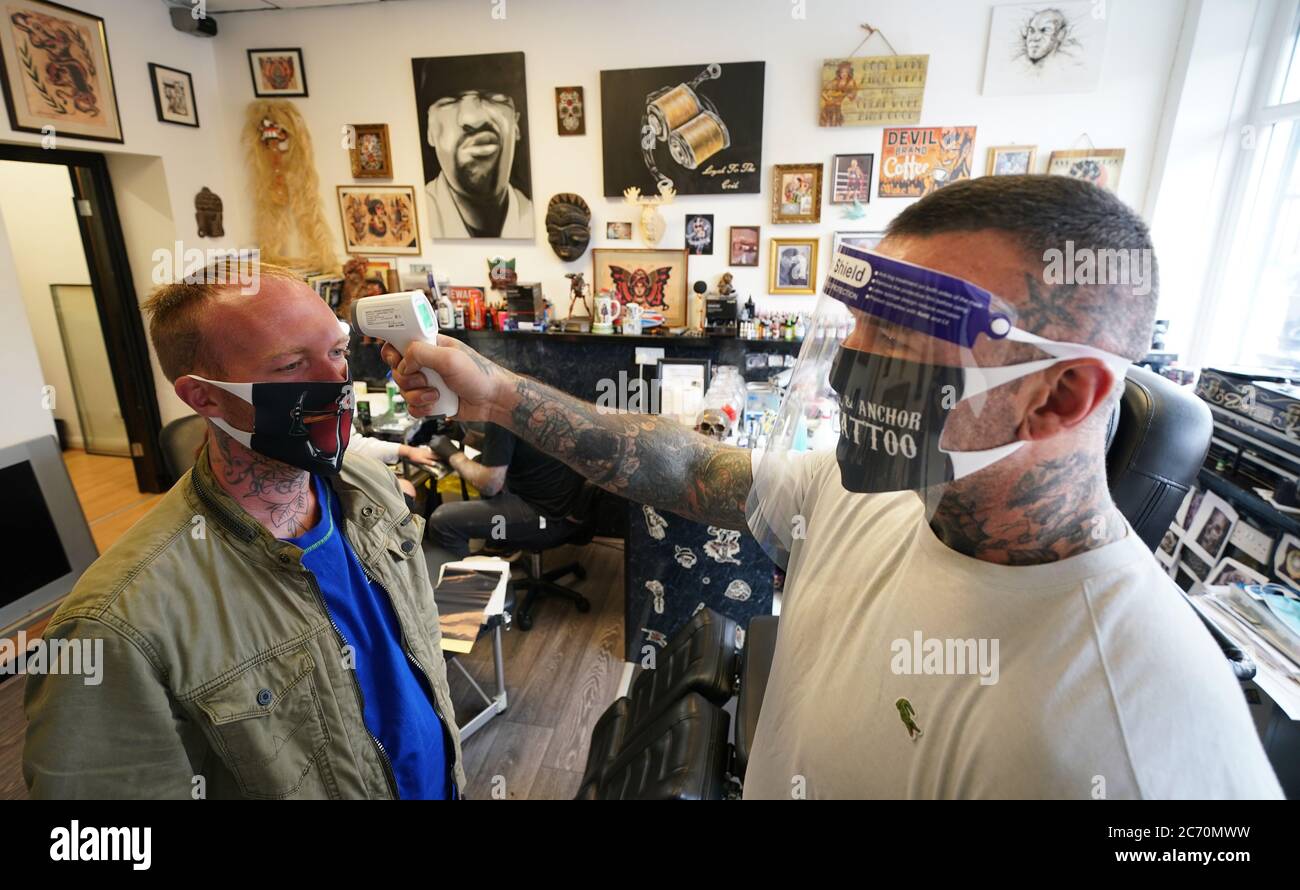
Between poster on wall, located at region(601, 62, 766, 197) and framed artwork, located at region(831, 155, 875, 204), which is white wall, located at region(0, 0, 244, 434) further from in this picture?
framed artwork, located at region(831, 155, 875, 204)

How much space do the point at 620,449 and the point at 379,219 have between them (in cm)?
361

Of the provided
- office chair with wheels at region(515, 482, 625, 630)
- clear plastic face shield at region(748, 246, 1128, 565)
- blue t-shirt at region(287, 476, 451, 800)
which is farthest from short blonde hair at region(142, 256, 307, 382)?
office chair with wheels at region(515, 482, 625, 630)

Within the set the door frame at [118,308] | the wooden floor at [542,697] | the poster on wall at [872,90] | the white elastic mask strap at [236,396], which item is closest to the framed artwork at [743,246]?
the poster on wall at [872,90]

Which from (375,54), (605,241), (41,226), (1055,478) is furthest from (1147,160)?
(41,226)

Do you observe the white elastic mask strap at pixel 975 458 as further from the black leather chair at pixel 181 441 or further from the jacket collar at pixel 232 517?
the black leather chair at pixel 181 441

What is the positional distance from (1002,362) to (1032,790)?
1.64ft

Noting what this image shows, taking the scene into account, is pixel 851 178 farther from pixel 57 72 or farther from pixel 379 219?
pixel 57 72

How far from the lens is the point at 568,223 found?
12.5 ft

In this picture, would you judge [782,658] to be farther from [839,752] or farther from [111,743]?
[111,743]

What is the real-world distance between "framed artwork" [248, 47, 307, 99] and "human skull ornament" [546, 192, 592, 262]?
194 cm

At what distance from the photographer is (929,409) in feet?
2.74

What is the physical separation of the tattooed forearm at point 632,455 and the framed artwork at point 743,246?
8.47 ft
